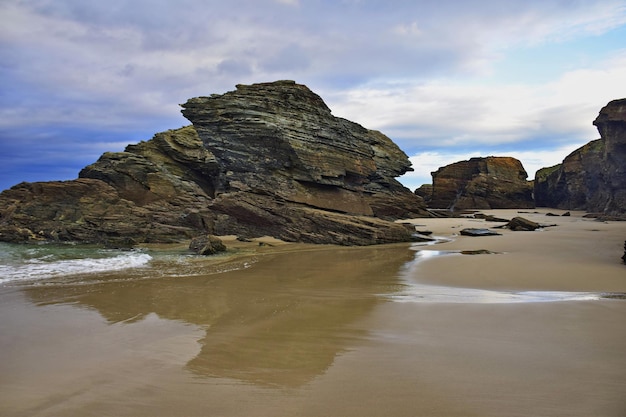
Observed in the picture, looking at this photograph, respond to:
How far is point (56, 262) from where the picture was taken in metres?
11.0

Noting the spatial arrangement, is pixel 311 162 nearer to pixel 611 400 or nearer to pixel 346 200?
pixel 346 200

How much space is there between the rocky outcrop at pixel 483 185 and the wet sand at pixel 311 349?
40712mm

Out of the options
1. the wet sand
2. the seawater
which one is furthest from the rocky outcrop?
the seawater

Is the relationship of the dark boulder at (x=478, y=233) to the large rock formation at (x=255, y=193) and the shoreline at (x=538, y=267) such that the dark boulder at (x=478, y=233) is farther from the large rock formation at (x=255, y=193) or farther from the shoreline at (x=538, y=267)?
the shoreline at (x=538, y=267)

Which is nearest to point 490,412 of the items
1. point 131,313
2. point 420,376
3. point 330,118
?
point 420,376

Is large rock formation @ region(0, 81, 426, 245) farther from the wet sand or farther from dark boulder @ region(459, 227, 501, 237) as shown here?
the wet sand

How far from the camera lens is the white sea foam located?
8852 mm

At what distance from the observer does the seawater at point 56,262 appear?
358 inches

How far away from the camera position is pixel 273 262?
10.9 meters

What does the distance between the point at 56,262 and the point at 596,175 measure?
4168 cm

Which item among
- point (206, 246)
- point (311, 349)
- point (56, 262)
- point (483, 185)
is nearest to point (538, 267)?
point (311, 349)

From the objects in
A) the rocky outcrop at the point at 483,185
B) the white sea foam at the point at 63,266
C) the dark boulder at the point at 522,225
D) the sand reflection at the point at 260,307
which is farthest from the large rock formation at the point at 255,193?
the rocky outcrop at the point at 483,185

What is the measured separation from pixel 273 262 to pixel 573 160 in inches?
1654

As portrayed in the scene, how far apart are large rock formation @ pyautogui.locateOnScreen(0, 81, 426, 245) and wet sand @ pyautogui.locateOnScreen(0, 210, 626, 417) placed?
355 inches
